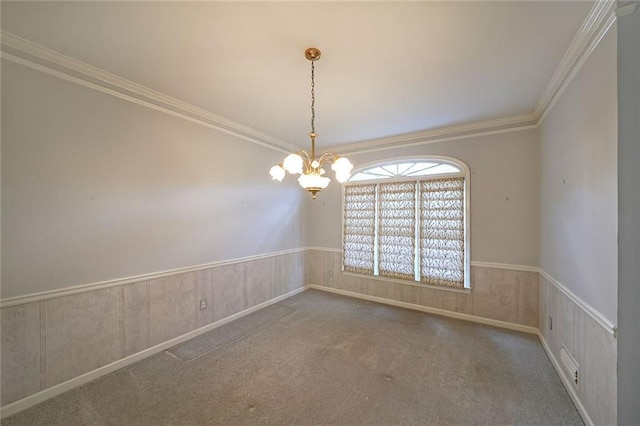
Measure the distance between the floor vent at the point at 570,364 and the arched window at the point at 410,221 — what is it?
137cm

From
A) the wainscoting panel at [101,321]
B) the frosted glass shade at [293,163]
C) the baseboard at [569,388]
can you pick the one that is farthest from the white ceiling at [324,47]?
the baseboard at [569,388]

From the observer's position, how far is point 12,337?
6.14ft

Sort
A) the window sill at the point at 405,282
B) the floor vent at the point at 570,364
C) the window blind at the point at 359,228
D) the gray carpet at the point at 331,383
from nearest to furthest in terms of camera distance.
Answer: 1. the gray carpet at the point at 331,383
2. the floor vent at the point at 570,364
3. the window sill at the point at 405,282
4. the window blind at the point at 359,228

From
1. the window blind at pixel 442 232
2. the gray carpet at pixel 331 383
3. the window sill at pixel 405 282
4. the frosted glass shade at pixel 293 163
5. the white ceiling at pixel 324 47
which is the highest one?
the white ceiling at pixel 324 47

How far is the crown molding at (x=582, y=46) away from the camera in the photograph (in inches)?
59.9

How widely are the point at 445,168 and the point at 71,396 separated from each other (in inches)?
196

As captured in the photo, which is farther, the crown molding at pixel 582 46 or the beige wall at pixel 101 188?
the beige wall at pixel 101 188

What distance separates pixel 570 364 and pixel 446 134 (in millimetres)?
2983

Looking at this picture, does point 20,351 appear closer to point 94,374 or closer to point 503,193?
point 94,374

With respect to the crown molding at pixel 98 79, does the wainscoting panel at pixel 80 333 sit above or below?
below

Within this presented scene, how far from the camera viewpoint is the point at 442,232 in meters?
3.76

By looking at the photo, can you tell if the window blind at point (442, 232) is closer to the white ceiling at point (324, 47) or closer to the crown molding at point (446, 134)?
the crown molding at point (446, 134)

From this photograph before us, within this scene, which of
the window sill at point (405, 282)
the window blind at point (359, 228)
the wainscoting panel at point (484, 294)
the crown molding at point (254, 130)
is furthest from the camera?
the window blind at point (359, 228)

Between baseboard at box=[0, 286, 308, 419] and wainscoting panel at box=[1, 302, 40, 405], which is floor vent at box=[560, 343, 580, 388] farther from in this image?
wainscoting panel at box=[1, 302, 40, 405]
